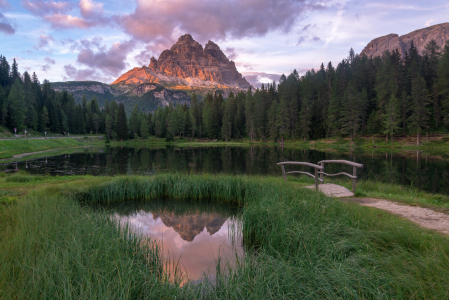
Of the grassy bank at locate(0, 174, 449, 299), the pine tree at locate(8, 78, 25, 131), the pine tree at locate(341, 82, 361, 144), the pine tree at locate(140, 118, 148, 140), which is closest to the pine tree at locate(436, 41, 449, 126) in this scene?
the pine tree at locate(341, 82, 361, 144)

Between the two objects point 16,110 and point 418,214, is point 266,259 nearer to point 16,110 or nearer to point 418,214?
point 418,214

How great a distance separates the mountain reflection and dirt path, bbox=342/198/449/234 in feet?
18.3

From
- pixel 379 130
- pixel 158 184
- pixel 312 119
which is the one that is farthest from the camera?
pixel 312 119

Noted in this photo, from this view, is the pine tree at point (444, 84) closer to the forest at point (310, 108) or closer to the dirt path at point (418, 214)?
the forest at point (310, 108)

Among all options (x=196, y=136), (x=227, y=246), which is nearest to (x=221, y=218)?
(x=227, y=246)

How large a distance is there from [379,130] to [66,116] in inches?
3914

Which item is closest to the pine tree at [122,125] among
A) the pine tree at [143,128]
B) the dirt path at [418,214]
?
the pine tree at [143,128]

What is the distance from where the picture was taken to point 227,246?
679 cm

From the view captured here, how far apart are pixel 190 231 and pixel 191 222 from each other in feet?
2.56

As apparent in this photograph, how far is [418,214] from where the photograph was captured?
6906 millimetres

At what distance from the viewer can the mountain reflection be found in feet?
27.0

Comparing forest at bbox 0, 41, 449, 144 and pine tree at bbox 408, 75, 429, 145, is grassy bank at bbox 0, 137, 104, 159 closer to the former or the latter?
forest at bbox 0, 41, 449, 144

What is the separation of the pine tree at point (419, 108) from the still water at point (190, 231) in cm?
4463

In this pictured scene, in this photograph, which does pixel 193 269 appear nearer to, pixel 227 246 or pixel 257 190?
pixel 227 246
